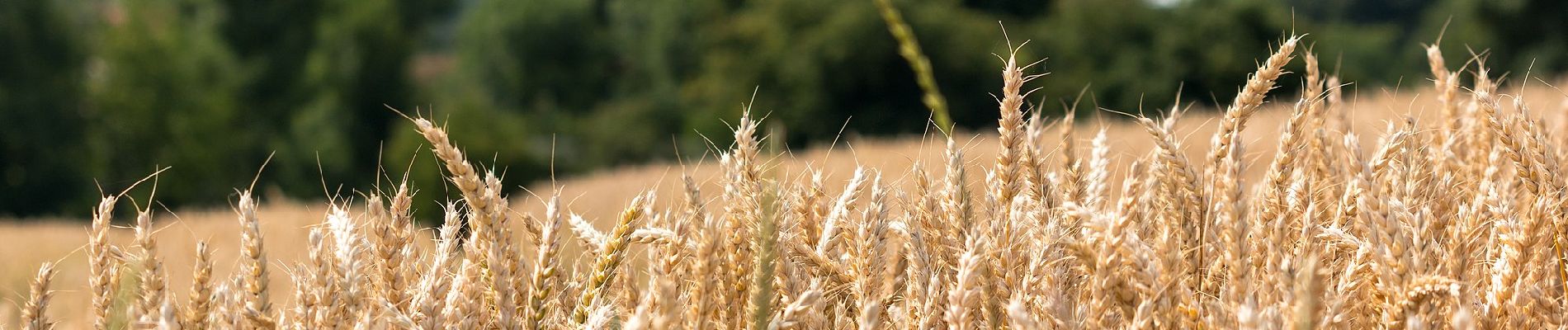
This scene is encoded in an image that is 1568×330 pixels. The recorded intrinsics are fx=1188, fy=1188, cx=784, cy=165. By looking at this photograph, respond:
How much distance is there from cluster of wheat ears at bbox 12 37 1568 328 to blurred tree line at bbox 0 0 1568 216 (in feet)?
79.4

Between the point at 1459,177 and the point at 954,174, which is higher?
the point at 954,174

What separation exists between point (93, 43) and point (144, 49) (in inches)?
73.9

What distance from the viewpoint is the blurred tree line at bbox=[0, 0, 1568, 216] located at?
3241 centimetres

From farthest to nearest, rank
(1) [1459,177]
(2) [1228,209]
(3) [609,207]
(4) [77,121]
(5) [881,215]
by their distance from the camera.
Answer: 1. (4) [77,121]
2. (3) [609,207]
3. (1) [1459,177]
4. (5) [881,215]
5. (2) [1228,209]

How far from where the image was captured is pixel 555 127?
4622 centimetres

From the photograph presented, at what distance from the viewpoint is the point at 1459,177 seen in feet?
7.49

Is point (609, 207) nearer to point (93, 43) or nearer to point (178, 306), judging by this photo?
point (178, 306)

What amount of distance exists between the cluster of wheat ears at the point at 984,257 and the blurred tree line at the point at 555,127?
79.4 feet

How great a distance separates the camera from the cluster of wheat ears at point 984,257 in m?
1.41

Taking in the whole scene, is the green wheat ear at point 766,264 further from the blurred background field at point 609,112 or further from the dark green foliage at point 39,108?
the dark green foliage at point 39,108

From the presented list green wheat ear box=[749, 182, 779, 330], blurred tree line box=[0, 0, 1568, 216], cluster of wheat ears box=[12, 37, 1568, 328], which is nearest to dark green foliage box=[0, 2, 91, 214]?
blurred tree line box=[0, 0, 1568, 216]

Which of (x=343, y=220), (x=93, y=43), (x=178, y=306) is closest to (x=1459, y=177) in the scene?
(x=343, y=220)

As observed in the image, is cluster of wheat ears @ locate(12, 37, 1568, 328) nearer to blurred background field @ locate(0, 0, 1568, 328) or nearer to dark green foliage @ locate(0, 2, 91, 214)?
blurred background field @ locate(0, 0, 1568, 328)

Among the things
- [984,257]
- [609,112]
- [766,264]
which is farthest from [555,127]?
[766,264]
